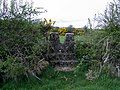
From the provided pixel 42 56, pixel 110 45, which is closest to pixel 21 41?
pixel 42 56

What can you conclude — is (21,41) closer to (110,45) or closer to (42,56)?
(42,56)

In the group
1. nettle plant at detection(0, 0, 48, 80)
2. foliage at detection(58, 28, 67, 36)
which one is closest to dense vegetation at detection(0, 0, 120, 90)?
nettle plant at detection(0, 0, 48, 80)

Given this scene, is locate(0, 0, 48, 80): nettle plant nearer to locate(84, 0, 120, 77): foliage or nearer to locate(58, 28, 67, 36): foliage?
locate(84, 0, 120, 77): foliage

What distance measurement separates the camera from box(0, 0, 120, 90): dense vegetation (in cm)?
949

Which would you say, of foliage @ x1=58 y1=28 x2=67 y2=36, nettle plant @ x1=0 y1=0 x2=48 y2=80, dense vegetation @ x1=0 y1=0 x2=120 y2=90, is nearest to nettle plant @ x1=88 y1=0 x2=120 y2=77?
dense vegetation @ x1=0 y1=0 x2=120 y2=90

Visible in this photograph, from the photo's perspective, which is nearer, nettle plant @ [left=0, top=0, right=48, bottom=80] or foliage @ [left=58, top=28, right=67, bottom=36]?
nettle plant @ [left=0, top=0, right=48, bottom=80]

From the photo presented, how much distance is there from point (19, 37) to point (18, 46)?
30cm

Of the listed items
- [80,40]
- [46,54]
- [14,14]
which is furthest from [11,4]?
[80,40]

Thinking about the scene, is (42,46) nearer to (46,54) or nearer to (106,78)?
(46,54)

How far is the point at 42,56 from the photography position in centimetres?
1123

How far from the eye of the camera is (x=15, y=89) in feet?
30.4

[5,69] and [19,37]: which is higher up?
[19,37]

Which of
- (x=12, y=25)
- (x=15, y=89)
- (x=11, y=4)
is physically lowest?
(x=15, y=89)

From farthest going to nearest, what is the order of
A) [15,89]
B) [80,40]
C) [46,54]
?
[80,40], [46,54], [15,89]
